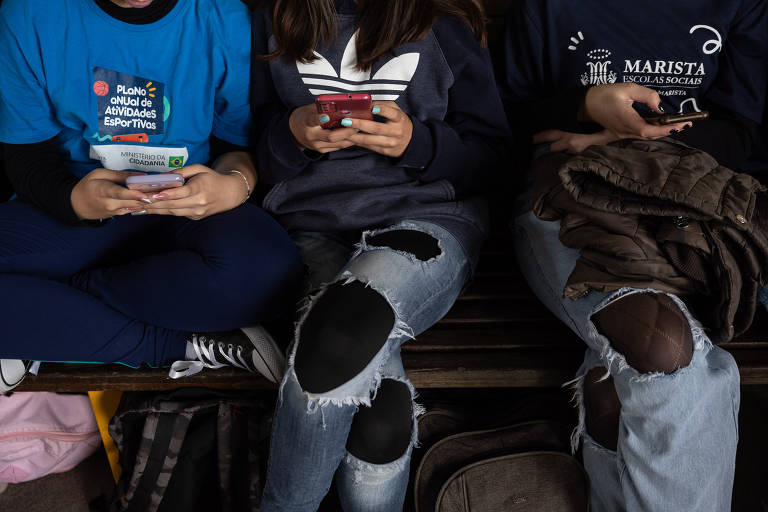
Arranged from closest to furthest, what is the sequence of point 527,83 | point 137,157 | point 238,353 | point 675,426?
point 675,426 < point 238,353 < point 137,157 < point 527,83

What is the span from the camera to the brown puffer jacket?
2.99ft

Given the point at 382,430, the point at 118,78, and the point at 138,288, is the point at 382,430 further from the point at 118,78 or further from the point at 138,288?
the point at 118,78

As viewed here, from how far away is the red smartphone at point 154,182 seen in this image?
3.50 feet

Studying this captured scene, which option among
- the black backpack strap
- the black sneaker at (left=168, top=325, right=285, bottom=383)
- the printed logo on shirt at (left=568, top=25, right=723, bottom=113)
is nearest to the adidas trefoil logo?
the printed logo on shirt at (left=568, top=25, right=723, bottom=113)

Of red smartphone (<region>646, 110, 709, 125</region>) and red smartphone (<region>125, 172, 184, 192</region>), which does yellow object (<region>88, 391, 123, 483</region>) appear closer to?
red smartphone (<region>125, 172, 184, 192</region>)

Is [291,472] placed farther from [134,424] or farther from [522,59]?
[522,59]

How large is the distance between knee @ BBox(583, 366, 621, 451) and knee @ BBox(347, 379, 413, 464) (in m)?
0.33

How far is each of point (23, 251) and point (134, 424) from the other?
0.44 meters

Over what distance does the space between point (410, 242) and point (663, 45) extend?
2.36 feet

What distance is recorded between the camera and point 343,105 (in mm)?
1039

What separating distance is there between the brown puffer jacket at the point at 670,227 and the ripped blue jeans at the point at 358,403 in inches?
9.4

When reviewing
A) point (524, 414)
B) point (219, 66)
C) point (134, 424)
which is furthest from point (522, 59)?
point (134, 424)

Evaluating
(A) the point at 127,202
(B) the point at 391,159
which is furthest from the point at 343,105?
(A) the point at 127,202

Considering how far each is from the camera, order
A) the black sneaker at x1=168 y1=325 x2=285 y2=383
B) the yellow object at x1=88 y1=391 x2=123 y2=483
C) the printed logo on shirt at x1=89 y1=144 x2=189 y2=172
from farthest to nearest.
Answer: the yellow object at x1=88 y1=391 x2=123 y2=483 < the printed logo on shirt at x1=89 y1=144 x2=189 y2=172 < the black sneaker at x1=168 y1=325 x2=285 y2=383
